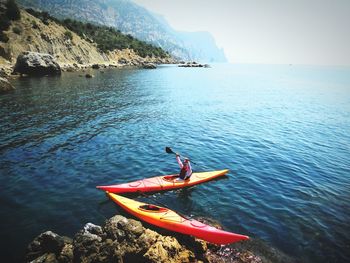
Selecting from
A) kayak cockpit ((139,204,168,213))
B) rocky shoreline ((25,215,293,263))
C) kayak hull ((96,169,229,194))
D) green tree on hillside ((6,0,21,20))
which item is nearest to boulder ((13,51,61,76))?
green tree on hillside ((6,0,21,20))

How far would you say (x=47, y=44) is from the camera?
242ft

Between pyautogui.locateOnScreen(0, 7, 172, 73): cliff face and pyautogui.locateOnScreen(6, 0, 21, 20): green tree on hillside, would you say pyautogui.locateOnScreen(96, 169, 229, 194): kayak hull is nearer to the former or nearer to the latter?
pyautogui.locateOnScreen(0, 7, 172, 73): cliff face

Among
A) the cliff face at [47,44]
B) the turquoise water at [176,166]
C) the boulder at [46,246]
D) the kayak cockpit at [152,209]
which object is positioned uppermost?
the cliff face at [47,44]

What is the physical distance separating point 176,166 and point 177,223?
27.4 feet

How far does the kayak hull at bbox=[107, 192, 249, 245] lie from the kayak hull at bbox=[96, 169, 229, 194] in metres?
0.98

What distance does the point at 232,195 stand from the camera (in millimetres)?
16438

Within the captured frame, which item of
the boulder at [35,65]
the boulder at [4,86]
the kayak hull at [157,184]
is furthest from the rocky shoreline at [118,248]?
the boulder at [35,65]

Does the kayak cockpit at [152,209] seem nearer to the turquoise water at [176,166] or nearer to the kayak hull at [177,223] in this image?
the kayak hull at [177,223]

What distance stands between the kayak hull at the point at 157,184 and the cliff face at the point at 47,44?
58.9 metres

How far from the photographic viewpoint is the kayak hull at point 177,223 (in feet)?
37.4

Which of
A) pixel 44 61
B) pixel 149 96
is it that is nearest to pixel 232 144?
pixel 149 96

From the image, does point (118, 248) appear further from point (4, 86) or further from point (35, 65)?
point (35, 65)

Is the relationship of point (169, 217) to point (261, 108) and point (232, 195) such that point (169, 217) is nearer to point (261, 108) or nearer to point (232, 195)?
point (232, 195)

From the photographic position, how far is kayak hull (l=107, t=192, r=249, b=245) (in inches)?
449
